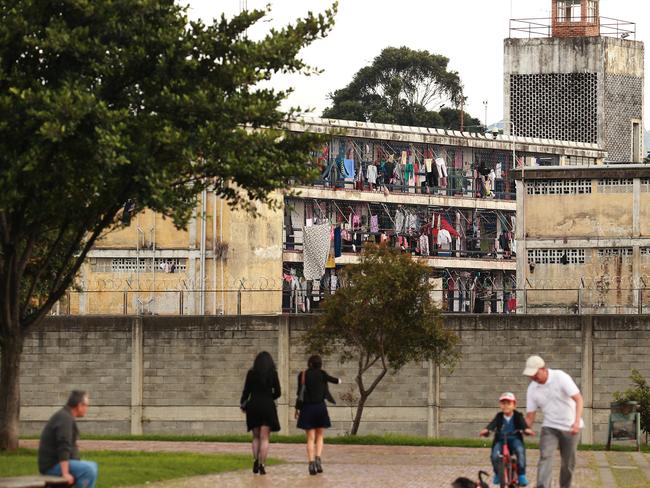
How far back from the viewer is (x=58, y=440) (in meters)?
20.9

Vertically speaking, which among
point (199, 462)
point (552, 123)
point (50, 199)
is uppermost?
point (552, 123)

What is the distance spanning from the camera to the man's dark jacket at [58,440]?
20.9 m

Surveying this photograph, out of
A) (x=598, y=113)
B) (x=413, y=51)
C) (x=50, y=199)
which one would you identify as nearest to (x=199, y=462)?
(x=50, y=199)

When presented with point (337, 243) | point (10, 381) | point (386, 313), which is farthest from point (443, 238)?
point (10, 381)

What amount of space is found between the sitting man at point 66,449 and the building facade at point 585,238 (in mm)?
34600

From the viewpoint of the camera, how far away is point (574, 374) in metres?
49.2

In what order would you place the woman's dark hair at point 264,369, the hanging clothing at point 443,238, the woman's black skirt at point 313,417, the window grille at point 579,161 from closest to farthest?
the woman's dark hair at point 264,369 → the woman's black skirt at point 313,417 → the hanging clothing at point 443,238 → the window grille at point 579,161

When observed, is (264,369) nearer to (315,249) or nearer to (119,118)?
(119,118)

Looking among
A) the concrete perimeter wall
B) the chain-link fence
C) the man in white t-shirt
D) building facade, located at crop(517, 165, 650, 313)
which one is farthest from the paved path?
building facade, located at crop(517, 165, 650, 313)

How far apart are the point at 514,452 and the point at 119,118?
918 cm

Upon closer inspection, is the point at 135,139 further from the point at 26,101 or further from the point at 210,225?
the point at 210,225

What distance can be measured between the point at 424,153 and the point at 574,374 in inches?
1107

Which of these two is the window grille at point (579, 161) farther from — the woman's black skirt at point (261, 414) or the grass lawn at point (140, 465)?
the woman's black skirt at point (261, 414)

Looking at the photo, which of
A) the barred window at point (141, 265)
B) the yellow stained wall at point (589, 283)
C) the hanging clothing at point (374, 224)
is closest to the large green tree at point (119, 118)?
the yellow stained wall at point (589, 283)
